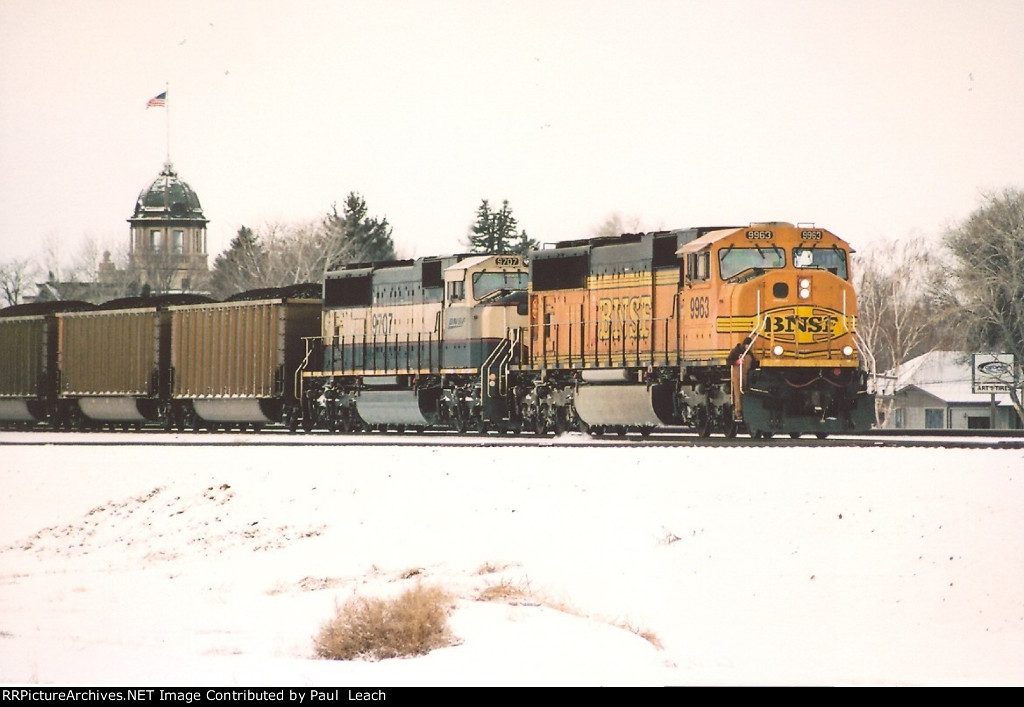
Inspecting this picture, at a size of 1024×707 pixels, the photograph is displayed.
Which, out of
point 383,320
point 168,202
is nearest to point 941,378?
point 383,320

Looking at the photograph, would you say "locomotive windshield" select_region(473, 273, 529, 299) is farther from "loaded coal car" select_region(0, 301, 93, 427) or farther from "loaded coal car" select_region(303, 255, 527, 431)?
"loaded coal car" select_region(0, 301, 93, 427)

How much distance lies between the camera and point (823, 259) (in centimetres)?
2138

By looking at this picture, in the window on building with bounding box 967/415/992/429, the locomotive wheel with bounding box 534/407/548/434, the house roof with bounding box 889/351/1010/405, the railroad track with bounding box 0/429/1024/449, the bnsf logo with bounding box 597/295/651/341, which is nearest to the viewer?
the railroad track with bounding box 0/429/1024/449

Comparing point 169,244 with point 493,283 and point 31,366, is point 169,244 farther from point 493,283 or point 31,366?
point 493,283

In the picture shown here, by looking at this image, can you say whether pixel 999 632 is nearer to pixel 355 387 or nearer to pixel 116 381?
pixel 355 387

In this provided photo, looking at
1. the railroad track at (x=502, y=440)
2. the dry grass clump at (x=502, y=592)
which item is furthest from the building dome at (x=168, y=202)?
the dry grass clump at (x=502, y=592)

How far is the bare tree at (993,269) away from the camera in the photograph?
112ft

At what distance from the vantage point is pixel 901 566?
558 inches

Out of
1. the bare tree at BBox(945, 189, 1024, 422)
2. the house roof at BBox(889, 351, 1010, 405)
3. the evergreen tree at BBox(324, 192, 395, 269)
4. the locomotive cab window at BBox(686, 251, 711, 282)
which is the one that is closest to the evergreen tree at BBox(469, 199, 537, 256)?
the evergreen tree at BBox(324, 192, 395, 269)

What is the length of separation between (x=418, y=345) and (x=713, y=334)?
7.90 meters

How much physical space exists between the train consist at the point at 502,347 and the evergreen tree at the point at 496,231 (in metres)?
34.0

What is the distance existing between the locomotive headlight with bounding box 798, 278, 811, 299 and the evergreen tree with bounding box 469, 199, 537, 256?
4794cm

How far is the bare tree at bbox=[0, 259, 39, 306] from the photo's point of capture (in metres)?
61.0
